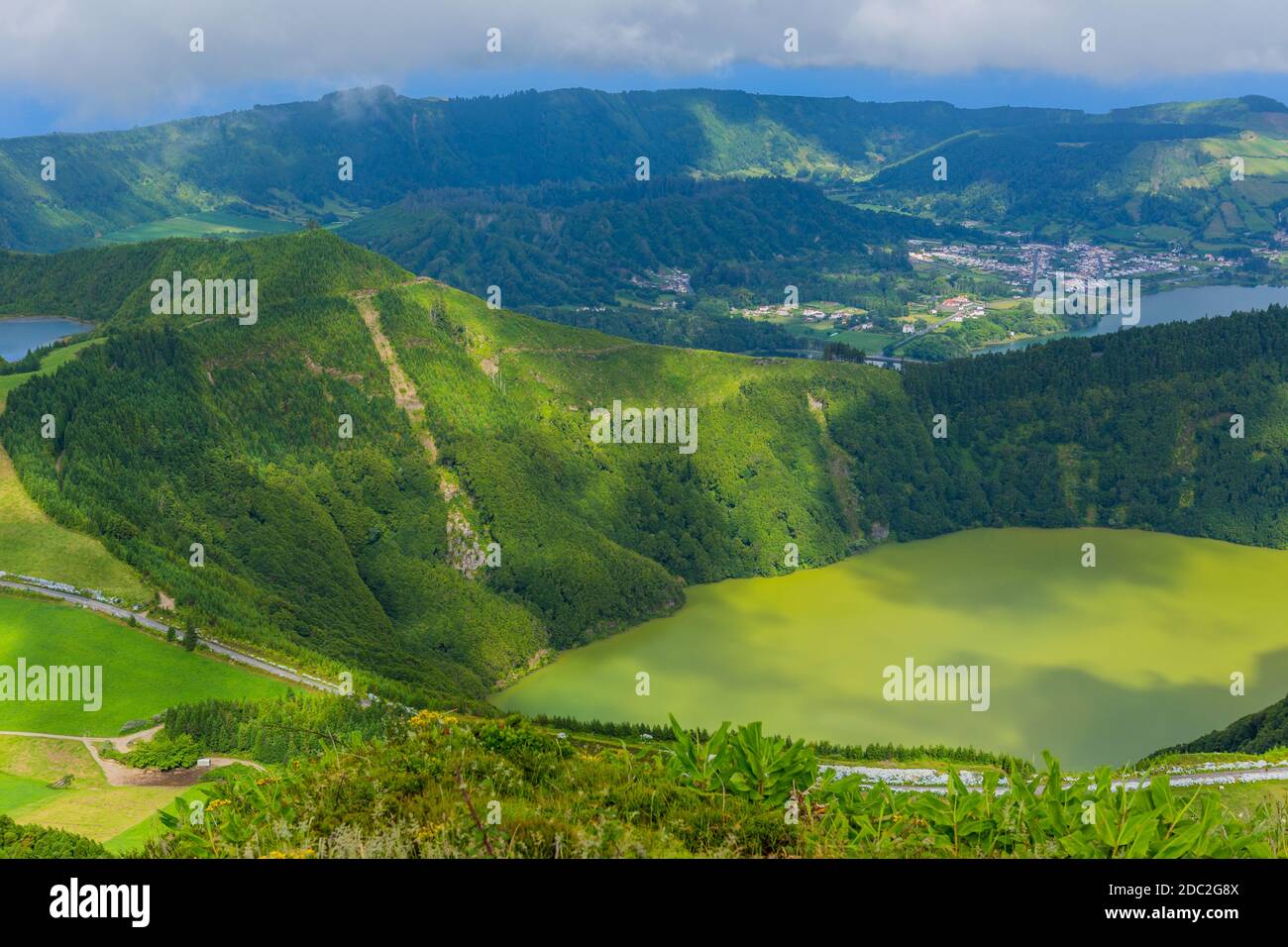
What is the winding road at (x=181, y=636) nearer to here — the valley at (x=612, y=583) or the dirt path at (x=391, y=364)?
the valley at (x=612, y=583)

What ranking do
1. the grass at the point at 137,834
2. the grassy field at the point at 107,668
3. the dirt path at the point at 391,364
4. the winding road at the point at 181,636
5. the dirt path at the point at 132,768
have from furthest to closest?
the dirt path at the point at 391,364, the winding road at the point at 181,636, the grassy field at the point at 107,668, the dirt path at the point at 132,768, the grass at the point at 137,834

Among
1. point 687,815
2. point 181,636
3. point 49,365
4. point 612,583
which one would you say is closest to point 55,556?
point 181,636

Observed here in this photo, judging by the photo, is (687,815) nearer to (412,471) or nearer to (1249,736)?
(1249,736)

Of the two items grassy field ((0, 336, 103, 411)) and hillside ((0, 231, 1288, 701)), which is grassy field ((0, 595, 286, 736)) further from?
grassy field ((0, 336, 103, 411))

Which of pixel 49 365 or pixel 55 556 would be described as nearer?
pixel 55 556

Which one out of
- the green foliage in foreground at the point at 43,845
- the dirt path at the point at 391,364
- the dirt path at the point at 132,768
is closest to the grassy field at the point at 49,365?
the dirt path at the point at 391,364

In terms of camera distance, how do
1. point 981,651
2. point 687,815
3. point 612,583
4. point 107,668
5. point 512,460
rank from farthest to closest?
point 512,460, point 612,583, point 981,651, point 107,668, point 687,815

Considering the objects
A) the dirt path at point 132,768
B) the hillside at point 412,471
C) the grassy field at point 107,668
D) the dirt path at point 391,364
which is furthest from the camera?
the dirt path at point 391,364
